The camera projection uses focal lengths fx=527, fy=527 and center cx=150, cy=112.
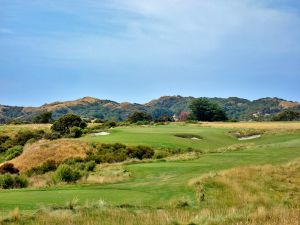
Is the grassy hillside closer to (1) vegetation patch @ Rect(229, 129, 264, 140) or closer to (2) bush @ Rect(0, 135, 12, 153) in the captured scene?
(1) vegetation patch @ Rect(229, 129, 264, 140)

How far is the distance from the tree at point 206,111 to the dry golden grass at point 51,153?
248 ft

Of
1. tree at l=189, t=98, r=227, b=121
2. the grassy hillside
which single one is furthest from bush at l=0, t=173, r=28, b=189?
tree at l=189, t=98, r=227, b=121

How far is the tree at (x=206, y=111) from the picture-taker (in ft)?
431

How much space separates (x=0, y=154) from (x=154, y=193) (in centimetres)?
5894

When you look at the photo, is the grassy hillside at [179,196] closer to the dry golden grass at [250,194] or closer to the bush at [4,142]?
the dry golden grass at [250,194]

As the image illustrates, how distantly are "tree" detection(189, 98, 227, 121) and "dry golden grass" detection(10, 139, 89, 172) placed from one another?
7572cm

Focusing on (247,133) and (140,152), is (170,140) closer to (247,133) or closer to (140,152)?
(140,152)

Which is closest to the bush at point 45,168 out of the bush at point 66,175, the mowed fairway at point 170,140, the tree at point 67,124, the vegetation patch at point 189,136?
the mowed fairway at point 170,140

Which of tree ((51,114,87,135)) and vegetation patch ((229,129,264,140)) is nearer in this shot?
vegetation patch ((229,129,264,140))

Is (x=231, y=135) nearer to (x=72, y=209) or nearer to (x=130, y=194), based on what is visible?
(x=130, y=194)

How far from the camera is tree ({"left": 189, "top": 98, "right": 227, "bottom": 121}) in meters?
131

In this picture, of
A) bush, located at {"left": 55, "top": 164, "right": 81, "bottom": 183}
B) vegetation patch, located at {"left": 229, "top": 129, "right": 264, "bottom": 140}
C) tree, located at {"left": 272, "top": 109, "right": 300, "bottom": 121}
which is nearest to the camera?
bush, located at {"left": 55, "top": 164, "right": 81, "bottom": 183}

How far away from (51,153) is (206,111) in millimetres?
80786

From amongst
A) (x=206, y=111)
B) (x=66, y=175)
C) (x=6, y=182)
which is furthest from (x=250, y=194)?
(x=206, y=111)
